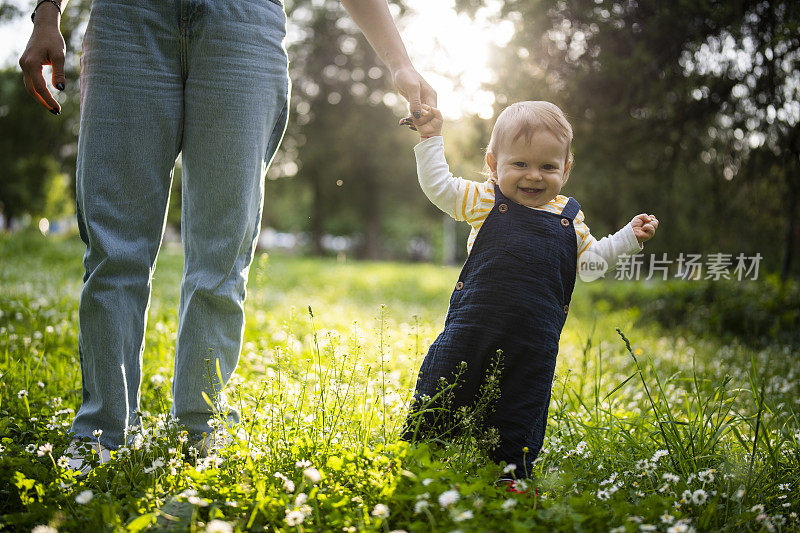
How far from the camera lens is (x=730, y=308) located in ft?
24.1

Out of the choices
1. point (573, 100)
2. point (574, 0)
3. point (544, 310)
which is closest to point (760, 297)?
point (573, 100)

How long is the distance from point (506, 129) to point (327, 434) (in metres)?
1.27

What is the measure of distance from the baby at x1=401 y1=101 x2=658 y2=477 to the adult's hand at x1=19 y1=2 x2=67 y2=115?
1196mm

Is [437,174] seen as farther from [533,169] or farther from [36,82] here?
[36,82]

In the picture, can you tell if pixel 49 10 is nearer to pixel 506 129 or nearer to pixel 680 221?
pixel 506 129

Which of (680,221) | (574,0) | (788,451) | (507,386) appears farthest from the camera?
(680,221)

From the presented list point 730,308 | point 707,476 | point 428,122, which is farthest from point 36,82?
point 730,308

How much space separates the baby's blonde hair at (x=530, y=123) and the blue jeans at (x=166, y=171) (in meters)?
0.85

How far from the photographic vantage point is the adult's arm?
2240 millimetres

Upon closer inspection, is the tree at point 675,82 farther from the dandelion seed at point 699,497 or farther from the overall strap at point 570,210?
the dandelion seed at point 699,497

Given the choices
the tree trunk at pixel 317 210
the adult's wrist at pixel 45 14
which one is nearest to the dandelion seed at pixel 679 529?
the adult's wrist at pixel 45 14

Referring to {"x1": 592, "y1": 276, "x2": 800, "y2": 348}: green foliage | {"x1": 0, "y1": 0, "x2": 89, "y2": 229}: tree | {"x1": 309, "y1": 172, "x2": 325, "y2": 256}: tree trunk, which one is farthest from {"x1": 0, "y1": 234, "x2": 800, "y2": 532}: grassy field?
{"x1": 309, "y1": 172, "x2": 325, "y2": 256}: tree trunk

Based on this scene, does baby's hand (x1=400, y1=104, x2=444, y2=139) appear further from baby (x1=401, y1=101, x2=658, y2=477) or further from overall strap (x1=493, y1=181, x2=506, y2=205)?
overall strap (x1=493, y1=181, x2=506, y2=205)

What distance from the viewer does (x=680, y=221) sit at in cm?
1684
